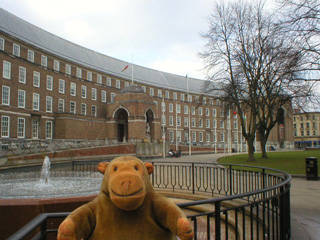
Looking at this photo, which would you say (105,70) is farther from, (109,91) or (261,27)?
(261,27)

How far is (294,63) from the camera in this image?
55.8ft

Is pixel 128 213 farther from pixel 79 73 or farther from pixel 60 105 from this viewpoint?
pixel 79 73

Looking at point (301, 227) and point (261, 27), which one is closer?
point (301, 227)

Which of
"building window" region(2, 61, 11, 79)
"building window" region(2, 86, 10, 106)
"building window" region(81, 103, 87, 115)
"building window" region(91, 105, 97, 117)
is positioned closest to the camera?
"building window" region(2, 86, 10, 106)

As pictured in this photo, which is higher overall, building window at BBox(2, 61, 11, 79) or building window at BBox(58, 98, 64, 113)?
building window at BBox(2, 61, 11, 79)

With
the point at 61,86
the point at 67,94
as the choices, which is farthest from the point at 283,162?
the point at 61,86

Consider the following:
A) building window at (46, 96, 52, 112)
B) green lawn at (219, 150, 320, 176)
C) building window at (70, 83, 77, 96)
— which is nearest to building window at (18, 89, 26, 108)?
building window at (46, 96, 52, 112)

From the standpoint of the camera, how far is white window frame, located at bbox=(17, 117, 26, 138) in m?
35.8

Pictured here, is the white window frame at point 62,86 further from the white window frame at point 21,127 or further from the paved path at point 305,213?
the paved path at point 305,213

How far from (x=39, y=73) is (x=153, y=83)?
32.5 m

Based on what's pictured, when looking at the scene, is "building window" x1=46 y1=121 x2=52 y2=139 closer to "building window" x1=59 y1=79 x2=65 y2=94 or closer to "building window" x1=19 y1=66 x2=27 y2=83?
"building window" x1=59 y1=79 x2=65 y2=94

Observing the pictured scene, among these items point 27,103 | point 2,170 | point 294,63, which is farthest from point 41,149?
point 294,63

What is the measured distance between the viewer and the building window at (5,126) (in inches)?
1316

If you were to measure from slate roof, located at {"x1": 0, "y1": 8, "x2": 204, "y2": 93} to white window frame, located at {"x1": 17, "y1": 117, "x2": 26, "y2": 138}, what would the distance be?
1165 centimetres
